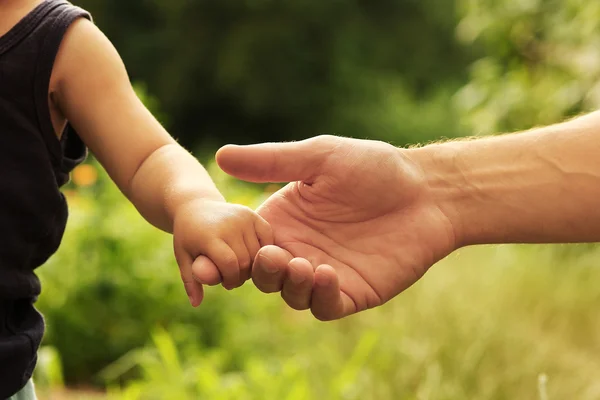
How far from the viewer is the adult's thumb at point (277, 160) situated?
4.52 ft

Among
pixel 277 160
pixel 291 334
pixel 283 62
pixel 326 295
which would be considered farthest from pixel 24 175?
pixel 283 62

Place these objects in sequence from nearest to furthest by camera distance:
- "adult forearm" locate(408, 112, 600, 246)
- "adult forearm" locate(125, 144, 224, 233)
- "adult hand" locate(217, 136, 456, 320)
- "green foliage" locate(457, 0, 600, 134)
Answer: "adult forearm" locate(125, 144, 224, 233), "adult hand" locate(217, 136, 456, 320), "adult forearm" locate(408, 112, 600, 246), "green foliage" locate(457, 0, 600, 134)

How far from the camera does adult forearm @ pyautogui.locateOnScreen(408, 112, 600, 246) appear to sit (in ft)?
5.40

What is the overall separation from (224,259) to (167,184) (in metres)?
0.23

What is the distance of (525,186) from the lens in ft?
5.48

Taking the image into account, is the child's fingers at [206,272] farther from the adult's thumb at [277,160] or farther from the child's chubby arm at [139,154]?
the adult's thumb at [277,160]

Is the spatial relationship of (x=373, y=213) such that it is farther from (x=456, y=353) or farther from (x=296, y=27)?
(x=296, y=27)

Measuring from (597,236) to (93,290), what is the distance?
2.51 metres

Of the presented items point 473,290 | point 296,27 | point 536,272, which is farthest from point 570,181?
point 296,27

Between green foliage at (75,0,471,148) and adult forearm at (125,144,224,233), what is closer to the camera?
→ adult forearm at (125,144,224,233)

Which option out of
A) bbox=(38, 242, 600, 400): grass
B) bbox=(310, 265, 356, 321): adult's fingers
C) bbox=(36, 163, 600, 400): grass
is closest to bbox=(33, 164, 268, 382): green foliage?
bbox=(36, 163, 600, 400): grass

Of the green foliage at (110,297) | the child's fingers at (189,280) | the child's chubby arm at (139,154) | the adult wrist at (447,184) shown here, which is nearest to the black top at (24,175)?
the child's chubby arm at (139,154)

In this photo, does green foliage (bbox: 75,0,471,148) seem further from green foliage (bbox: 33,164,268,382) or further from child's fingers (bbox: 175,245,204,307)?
child's fingers (bbox: 175,245,204,307)

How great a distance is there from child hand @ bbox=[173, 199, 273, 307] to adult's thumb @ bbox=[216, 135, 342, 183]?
0.09 meters
